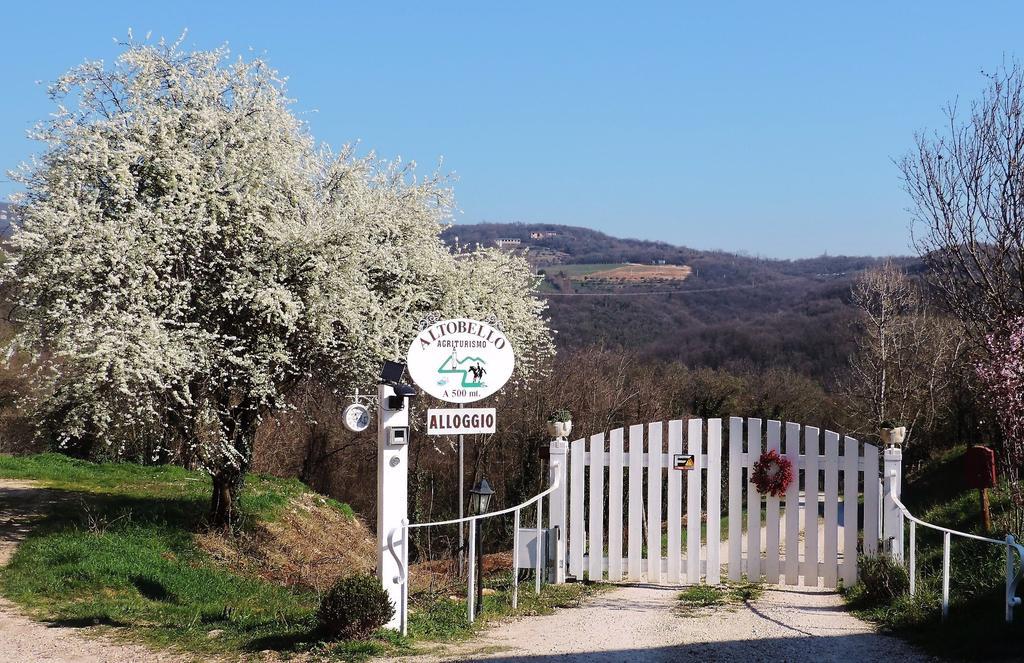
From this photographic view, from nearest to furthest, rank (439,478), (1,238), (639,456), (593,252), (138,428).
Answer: (639,456), (1,238), (138,428), (439,478), (593,252)

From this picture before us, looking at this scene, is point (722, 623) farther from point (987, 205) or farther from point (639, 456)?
point (987, 205)

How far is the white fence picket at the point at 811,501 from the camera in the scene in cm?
1045

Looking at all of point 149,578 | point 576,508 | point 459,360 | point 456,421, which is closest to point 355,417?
point 456,421

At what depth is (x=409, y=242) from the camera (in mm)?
14008

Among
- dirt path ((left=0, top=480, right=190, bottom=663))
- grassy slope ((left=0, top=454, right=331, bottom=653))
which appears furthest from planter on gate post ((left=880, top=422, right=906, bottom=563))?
dirt path ((left=0, top=480, right=190, bottom=663))

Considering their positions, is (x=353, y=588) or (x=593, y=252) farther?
(x=593, y=252)

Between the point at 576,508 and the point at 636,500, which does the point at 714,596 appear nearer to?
the point at 636,500

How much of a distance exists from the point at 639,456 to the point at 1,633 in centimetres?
665

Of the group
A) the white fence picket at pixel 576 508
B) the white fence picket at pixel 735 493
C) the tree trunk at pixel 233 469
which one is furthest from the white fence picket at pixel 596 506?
the tree trunk at pixel 233 469

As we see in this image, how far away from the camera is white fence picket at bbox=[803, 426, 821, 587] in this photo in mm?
10445

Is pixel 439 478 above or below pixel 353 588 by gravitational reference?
below

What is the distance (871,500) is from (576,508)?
3.25 meters

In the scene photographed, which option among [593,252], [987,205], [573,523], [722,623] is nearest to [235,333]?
[573,523]

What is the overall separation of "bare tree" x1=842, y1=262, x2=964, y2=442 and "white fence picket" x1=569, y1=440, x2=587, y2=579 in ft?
64.5
